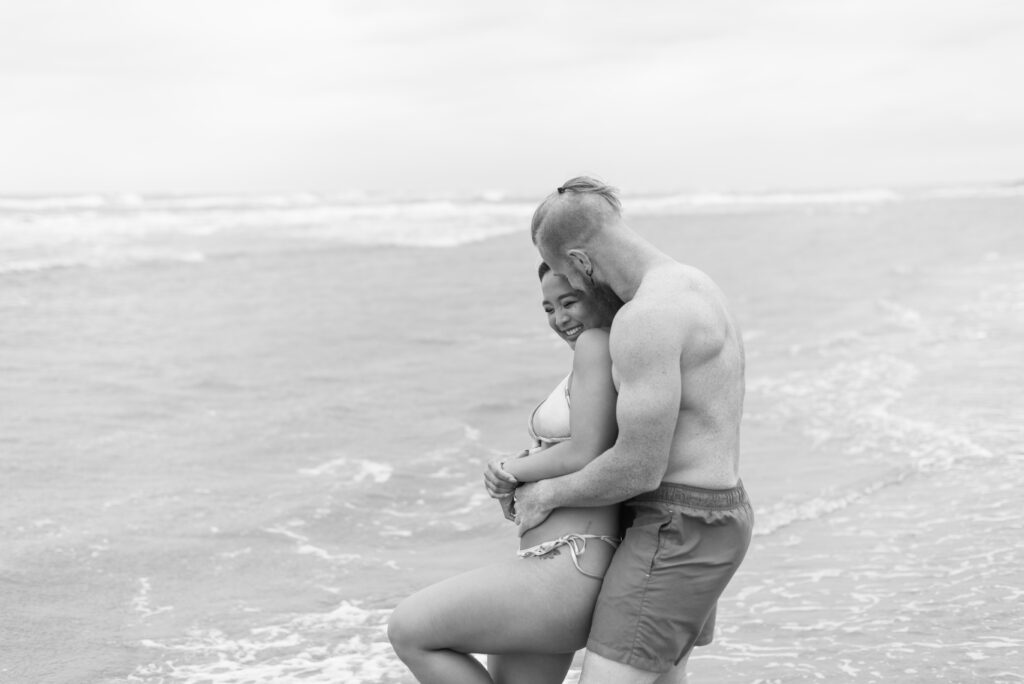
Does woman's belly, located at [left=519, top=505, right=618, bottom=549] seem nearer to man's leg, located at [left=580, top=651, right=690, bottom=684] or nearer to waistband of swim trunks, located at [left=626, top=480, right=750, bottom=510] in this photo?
waistband of swim trunks, located at [left=626, top=480, right=750, bottom=510]

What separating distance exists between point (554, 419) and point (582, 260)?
524mm

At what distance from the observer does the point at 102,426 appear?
37.8 feet

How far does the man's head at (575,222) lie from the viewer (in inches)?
143

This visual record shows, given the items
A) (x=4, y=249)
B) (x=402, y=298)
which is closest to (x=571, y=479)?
(x=402, y=298)

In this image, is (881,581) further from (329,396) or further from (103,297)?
(103,297)

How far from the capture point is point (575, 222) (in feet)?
12.0

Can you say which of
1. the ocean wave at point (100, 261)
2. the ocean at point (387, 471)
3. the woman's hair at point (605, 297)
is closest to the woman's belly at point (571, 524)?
the woman's hair at point (605, 297)

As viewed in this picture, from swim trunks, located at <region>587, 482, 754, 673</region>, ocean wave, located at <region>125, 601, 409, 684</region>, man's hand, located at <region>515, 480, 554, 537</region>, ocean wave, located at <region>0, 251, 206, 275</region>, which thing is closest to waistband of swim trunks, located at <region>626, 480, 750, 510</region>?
swim trunks, located at <region>587, 482, 754, 673</region>

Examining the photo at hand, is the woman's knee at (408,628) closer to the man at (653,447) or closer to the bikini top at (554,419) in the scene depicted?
the man at (653,447)

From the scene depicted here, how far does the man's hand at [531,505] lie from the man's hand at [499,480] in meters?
0.04

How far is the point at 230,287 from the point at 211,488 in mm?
14765

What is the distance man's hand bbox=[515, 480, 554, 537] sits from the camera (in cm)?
377

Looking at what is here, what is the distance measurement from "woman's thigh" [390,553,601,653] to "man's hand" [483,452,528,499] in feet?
0.75

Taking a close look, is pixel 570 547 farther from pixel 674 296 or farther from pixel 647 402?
pixel 674 296
